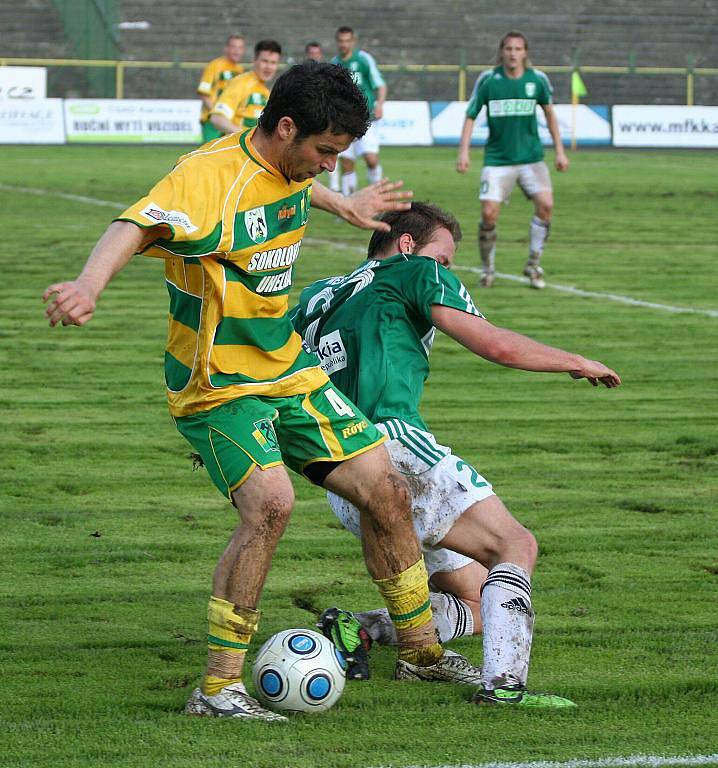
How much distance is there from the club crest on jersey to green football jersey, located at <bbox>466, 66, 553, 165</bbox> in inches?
395

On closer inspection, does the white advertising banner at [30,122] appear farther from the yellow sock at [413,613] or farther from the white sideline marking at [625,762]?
the white sideline marking at [625,762]

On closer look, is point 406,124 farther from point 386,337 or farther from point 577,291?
point 386,337

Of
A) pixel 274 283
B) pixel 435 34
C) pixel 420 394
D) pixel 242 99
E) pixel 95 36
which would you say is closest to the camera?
pixel 274 283

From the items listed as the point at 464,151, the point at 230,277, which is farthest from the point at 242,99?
the point at 230,277

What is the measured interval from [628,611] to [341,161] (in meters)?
15.6

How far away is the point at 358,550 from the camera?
6.09 m

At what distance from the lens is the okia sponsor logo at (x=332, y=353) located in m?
5.00

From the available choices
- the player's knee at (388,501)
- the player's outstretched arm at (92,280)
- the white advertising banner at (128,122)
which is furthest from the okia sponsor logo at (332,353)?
the white advertising banner at (128,122)

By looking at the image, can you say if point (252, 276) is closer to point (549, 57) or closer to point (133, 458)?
point (133, 458)

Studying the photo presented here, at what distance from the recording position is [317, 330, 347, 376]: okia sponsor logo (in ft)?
16.4

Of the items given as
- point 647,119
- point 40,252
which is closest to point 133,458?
point 40,252

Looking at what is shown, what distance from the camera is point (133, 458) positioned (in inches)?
299

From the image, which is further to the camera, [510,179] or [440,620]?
[510,179]

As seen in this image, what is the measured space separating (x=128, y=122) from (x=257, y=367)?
30.2 meters
